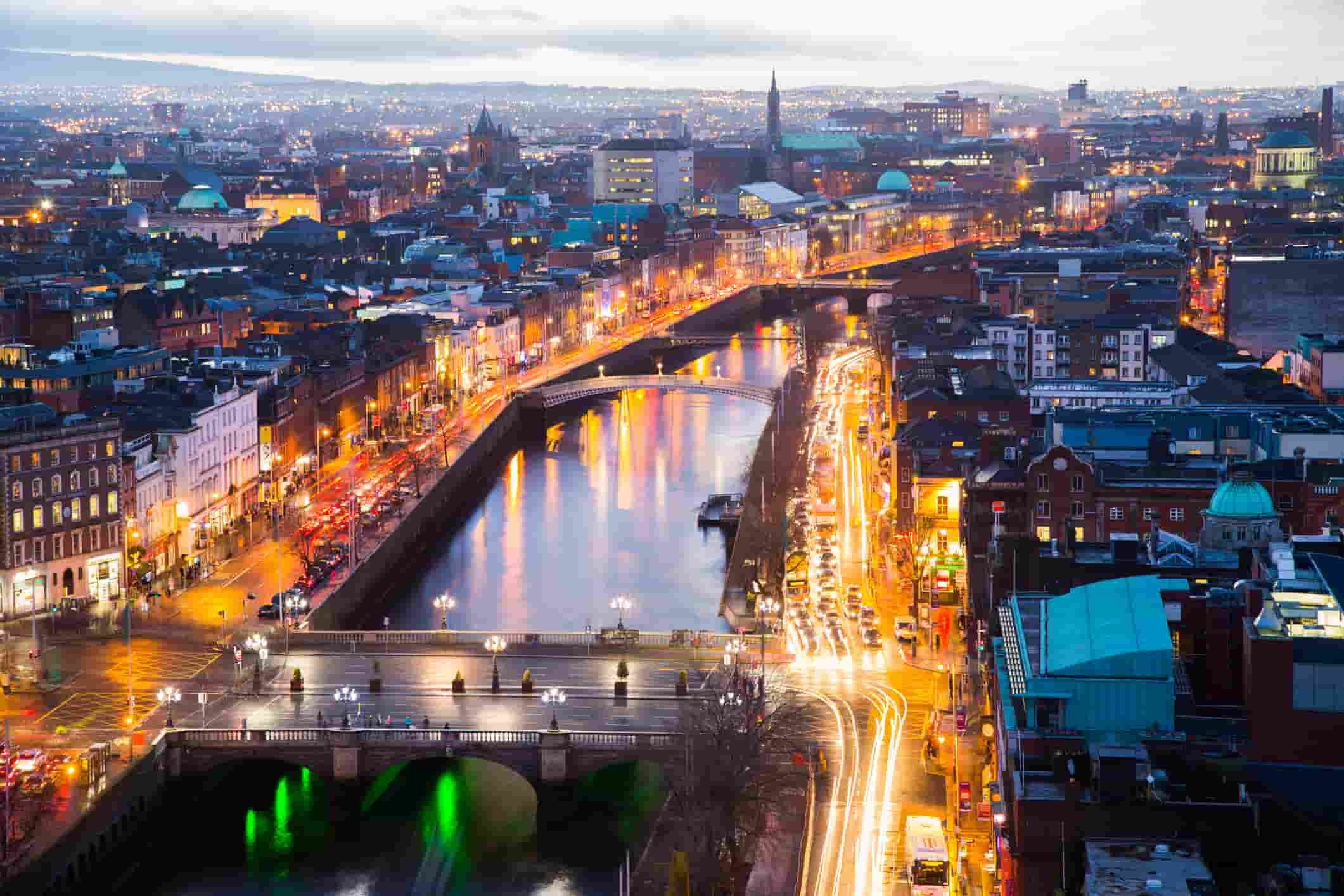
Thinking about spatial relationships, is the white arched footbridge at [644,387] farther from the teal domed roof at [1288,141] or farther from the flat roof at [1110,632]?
the teal domed roof at [1288,141]

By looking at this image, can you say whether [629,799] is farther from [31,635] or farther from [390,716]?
[31,635]

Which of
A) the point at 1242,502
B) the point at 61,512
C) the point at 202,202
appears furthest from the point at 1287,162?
the point at 1242,502

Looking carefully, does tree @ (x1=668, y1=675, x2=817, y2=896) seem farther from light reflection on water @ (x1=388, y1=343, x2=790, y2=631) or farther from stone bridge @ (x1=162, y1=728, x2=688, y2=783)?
light reflection on water @ (x1=388, y1=343, x2=790, y2=631)

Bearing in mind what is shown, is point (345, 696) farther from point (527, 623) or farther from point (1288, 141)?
point (1288, 141)

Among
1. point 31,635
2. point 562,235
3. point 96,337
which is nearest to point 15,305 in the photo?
point 96,337

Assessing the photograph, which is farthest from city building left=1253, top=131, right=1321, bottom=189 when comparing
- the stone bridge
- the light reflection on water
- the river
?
the stone bridge

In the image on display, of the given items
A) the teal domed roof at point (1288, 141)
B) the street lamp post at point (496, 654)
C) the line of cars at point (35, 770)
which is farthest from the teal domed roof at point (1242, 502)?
the teal domed roof at point (1288, 141)

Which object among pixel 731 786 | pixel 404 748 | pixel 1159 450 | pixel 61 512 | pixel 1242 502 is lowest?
pixel 404 748
